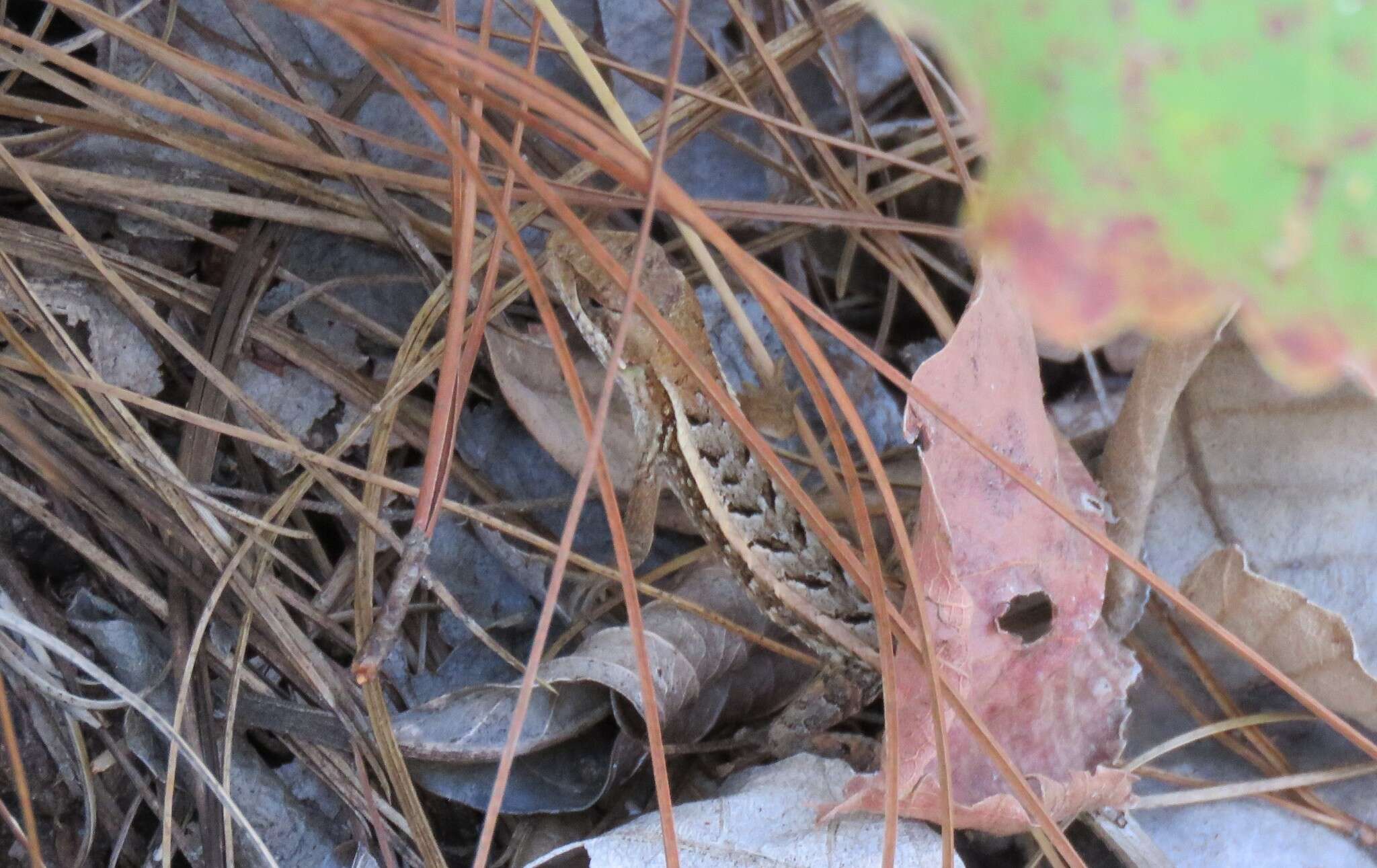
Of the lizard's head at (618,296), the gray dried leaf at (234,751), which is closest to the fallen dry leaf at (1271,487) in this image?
the lizard's head at (618,296)

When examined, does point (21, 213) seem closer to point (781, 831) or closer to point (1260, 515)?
point (781, 831)

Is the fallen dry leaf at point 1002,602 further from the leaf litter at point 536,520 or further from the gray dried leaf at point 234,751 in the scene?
the gray dried leaf at point 234,751

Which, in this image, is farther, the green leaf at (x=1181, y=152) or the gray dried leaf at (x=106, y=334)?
the gray dried leaf at (x=106, y=334)

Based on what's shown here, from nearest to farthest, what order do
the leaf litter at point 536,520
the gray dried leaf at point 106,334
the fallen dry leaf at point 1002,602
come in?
the fallen dry leaf at point 1002,602, the leaf litter at point 536,520, the gray dried leaf at point 106,334

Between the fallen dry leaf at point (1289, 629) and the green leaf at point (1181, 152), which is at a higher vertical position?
the green leaf at point (1181, 152)

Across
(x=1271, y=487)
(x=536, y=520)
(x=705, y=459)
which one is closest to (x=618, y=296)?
(x=705, y=459)

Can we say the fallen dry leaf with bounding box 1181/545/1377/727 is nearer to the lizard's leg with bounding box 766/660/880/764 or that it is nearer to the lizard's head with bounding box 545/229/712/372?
the lizard's leg with bounding box 766/660/880/764

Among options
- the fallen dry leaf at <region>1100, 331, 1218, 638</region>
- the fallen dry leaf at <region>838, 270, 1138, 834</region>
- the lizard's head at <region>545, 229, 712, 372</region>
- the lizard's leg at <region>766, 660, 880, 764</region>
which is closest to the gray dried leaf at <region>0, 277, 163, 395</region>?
the lizard's head at <region>545, 229, 712, 372</region>
